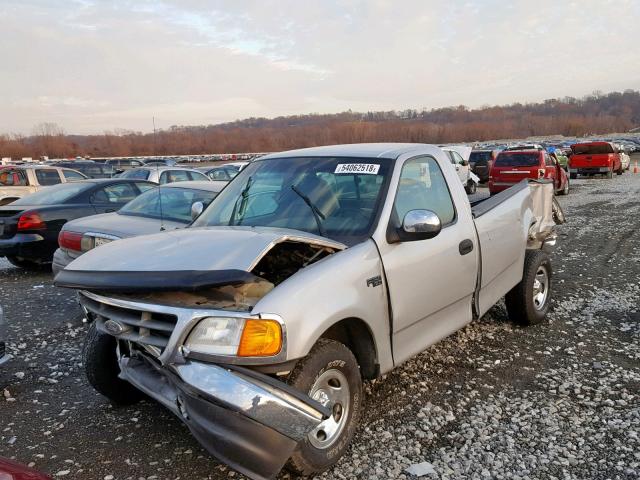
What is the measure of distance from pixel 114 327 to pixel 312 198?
1606 millimetres

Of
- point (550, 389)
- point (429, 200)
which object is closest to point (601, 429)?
point (550, 389)

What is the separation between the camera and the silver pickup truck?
8.66 ft

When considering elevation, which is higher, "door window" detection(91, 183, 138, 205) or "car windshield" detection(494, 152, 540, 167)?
"door window" detection(91, 183, 138, 205)

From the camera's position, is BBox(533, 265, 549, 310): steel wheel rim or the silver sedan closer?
BBox(533, 265, 549, 310): steel wheel rim

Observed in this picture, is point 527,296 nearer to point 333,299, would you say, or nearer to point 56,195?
point 333,299

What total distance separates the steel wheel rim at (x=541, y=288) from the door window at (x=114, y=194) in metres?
6.90

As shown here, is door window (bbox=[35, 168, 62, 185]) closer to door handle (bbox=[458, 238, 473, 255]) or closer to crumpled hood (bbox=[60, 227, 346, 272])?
crumpled hood (bbox=[60, 227, 346, 272])

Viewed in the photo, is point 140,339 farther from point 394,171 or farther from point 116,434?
point 394,171

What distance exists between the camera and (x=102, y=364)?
12.6 ft

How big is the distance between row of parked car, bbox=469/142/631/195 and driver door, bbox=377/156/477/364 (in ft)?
17.9

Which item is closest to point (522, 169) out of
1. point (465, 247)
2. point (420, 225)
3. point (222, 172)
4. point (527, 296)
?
point (222, 172)

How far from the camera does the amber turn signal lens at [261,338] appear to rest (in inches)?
105

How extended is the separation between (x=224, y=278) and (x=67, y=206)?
7013 mm

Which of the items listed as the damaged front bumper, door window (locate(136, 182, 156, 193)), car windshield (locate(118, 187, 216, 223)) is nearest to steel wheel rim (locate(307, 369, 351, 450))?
the damaged front bumper
